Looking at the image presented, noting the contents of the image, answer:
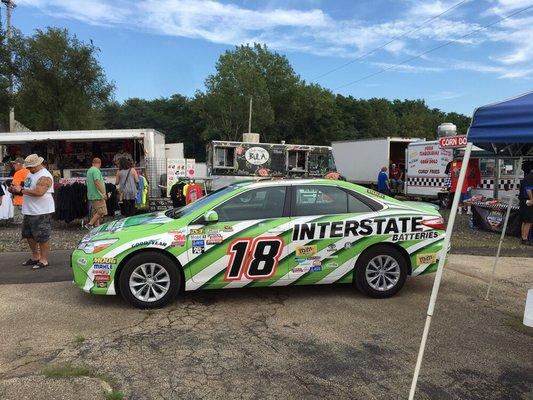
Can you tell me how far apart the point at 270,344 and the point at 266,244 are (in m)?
1.36

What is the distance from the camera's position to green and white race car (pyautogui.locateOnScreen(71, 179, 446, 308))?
215 inches

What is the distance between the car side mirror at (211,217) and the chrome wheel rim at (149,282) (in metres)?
0.73

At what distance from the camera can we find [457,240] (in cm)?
1075

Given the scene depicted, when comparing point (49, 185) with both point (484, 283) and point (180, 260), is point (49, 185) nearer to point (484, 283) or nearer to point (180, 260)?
point (180, 260)

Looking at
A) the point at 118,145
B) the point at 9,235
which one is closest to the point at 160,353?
the point at 9,235

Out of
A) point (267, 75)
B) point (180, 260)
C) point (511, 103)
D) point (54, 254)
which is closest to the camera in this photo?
point (511, 103)

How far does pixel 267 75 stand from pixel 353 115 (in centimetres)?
2014

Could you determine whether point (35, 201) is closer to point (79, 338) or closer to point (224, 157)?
point (79, 338)

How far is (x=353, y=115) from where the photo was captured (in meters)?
77.3

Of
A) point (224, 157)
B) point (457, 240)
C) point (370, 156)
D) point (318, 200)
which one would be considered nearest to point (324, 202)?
point (318, 200)

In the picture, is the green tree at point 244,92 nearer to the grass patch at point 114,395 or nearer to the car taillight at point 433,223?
the car taillight at point 433,223

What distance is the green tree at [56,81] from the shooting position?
81.7 feet

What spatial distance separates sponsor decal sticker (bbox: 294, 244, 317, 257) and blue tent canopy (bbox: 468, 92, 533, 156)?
2436 millimetres

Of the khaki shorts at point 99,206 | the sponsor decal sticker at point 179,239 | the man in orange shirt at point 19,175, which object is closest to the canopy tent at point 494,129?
the sponsor decal sticker at point 179,239
